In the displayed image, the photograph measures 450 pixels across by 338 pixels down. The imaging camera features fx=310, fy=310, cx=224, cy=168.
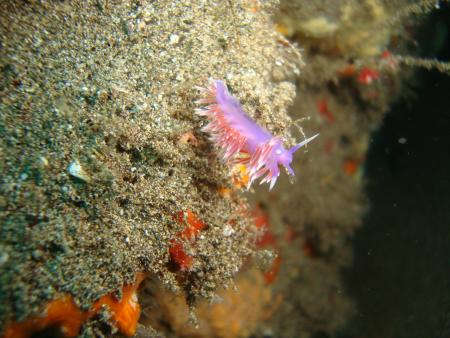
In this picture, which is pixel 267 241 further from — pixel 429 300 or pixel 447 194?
pixel 447 194

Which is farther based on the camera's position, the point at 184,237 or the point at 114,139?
the point at 184,237

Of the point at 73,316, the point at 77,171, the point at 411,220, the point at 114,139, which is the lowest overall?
the point at 73,316

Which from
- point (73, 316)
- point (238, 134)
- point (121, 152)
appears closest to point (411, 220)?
point (238, 134)

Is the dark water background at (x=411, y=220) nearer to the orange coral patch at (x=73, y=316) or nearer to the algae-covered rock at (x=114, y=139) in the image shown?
the algae-covered rock at (x=114, y=139)

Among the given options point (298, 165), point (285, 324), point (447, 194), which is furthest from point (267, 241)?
point (447, 194)

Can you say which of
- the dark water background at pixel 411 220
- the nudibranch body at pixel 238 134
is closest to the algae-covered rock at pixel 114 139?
the nudibranch body at pixel 238 134

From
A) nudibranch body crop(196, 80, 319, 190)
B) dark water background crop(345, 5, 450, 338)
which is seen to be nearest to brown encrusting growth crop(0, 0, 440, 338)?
nudibranch body crop(196, 80, 319, 190)

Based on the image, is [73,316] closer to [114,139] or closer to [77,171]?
[77,171]
